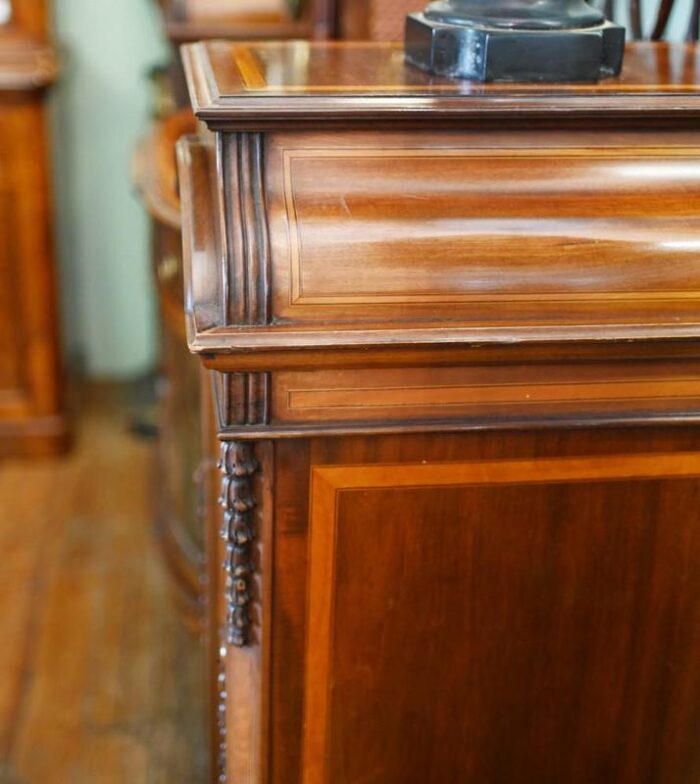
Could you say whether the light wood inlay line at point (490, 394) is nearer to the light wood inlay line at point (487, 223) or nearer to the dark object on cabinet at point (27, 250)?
the light wood inlay line at point (487, 223)

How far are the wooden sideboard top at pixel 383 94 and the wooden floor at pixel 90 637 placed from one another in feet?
4.62

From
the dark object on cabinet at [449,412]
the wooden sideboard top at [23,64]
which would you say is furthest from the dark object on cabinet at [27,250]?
the dark object on cabinet at [449,412]

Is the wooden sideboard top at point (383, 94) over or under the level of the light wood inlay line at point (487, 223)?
over

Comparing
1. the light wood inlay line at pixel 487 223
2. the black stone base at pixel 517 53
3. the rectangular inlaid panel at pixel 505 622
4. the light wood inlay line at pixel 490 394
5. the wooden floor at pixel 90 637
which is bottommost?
the wooden floor at pixel 90 637

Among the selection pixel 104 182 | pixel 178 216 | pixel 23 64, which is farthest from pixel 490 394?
pixel 104 182

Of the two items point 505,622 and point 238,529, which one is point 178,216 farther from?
point 505,622

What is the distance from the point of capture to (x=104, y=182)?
11.3 feet

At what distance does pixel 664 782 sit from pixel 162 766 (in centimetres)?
107

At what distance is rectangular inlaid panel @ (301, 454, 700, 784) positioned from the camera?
1218 mm

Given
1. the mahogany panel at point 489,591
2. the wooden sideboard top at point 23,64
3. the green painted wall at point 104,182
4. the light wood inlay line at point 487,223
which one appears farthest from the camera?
the green painted wall at point 104,182

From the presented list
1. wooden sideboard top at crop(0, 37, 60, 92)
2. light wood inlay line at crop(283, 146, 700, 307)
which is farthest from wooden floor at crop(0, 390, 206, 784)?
light wood inlay line at crop(283, 146, 700, 307)

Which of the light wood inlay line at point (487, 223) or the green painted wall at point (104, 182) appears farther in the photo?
the green painted wall at point (104, 182)

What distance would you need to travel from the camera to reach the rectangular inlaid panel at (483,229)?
3.52 feet

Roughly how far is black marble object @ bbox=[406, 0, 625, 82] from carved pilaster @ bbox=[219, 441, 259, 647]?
0.50 metres
